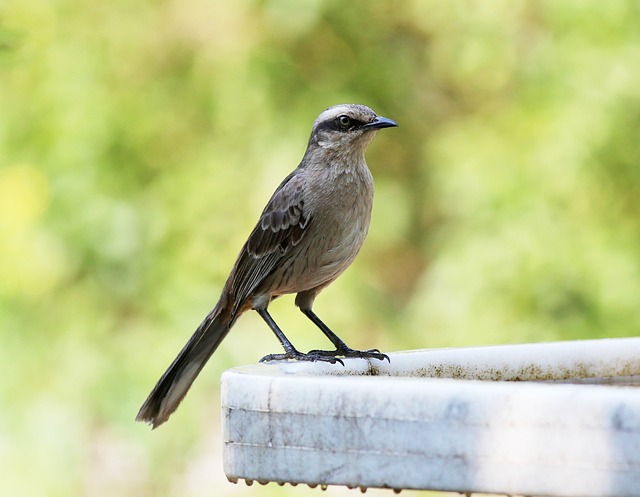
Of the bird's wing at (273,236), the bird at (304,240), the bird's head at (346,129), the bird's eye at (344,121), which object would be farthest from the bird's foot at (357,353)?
the bird's eye at (344,121)

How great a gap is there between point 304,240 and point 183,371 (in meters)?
0.87

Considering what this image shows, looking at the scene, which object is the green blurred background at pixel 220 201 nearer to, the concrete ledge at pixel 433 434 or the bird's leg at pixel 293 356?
the bird's leg at pixel 293 356

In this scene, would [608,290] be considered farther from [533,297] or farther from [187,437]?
[187,437]

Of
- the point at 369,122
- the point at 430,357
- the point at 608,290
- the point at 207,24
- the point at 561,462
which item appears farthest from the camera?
the point at 207,24

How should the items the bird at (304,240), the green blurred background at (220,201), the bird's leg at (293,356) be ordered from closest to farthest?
the bird's leg at (293,356), the bird at (304,240), the green blurred background at (220,201)

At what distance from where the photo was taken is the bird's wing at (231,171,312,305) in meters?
4.79

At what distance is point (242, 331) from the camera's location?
720 centimetres

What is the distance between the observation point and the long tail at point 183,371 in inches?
192

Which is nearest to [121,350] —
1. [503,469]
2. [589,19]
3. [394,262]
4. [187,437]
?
[187,437]

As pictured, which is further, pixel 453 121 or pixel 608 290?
pixel 453 121

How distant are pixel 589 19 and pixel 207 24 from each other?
2.64m

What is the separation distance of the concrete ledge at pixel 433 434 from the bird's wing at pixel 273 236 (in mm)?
2024

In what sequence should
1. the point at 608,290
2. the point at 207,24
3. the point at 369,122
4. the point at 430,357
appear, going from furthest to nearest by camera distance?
the point at 207,24 < the point at 608,290 < the point at 369,122 < the point at 430,357

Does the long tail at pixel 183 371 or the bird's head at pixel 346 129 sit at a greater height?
the bird's head at pixel 346 129
